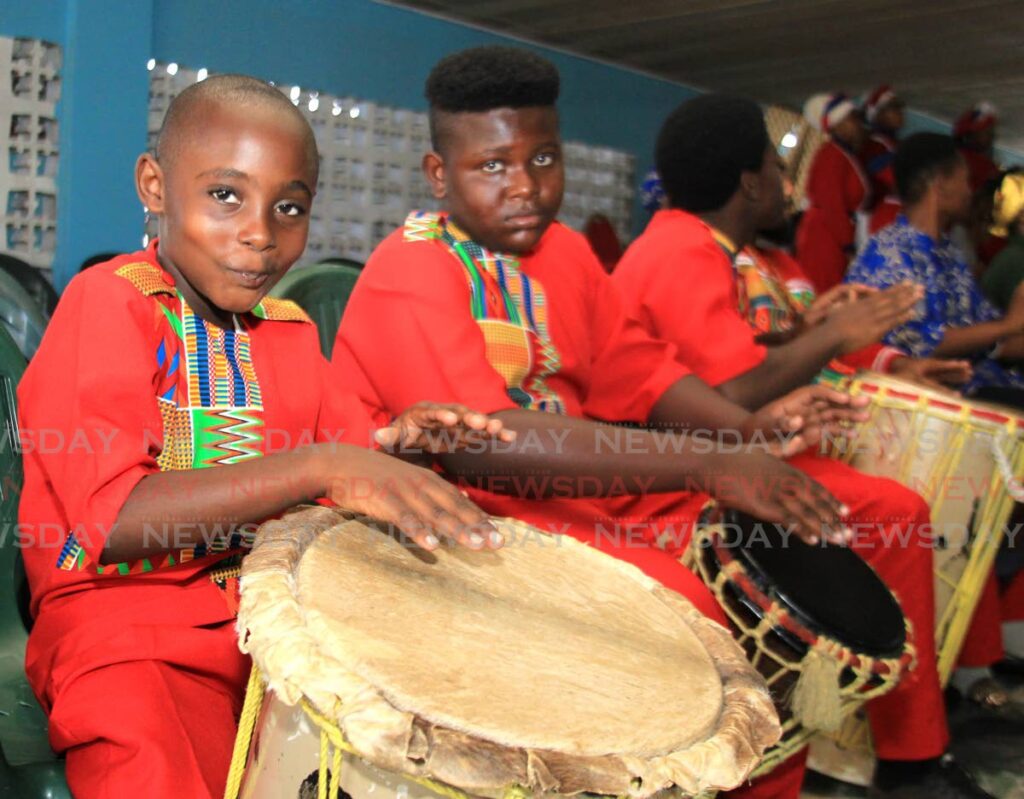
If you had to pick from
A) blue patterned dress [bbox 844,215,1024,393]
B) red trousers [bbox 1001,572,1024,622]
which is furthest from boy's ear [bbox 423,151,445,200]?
red trousers [bbox 1001,572,1024,622]

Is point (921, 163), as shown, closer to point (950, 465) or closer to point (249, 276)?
point (950, 465)

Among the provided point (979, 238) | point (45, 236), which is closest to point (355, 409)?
point (45, 236)

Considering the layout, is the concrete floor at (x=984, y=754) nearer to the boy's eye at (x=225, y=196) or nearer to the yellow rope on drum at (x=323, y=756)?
the yellow rope on drum at (x=323, y=756)

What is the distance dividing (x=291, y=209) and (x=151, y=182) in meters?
0.20

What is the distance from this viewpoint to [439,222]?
202cm

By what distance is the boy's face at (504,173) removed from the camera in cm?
193

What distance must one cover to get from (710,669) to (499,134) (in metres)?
1.07

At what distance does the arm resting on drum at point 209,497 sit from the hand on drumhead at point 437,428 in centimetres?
17

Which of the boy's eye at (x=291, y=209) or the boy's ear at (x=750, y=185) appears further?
the boy's ear at (x=750, y=185)

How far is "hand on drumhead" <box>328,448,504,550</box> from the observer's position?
1233 mm

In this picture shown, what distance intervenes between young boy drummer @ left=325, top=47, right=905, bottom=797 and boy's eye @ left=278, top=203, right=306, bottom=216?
1.00 ft

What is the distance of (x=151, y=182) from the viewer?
1.51 meters

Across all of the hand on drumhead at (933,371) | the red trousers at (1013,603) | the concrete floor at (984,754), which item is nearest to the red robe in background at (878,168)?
the red trousers at (1013,603)

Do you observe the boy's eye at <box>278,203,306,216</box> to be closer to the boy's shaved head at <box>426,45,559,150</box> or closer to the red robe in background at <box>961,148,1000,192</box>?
the boy's shaved head at <box>426,45,559,150</box>
